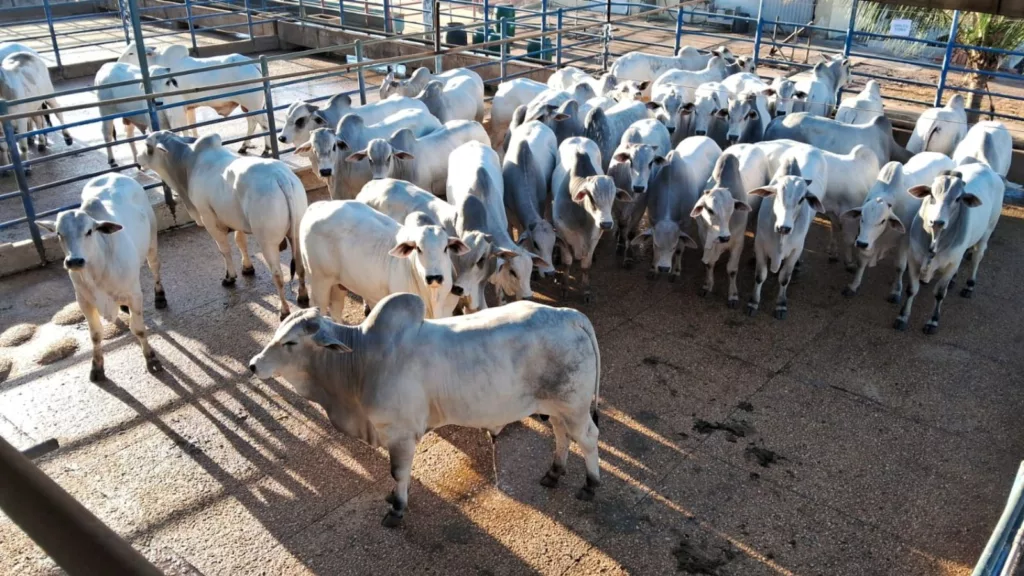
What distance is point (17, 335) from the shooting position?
23.6 feet

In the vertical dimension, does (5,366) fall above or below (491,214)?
below

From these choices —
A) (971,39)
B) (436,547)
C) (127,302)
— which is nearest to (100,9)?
(127,302)

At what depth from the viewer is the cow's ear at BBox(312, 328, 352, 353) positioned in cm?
460

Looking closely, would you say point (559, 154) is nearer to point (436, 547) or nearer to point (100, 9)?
point (436, 547)

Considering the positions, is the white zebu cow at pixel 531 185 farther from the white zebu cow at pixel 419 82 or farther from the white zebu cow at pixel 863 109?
the white zebu cow at pixel 863 109

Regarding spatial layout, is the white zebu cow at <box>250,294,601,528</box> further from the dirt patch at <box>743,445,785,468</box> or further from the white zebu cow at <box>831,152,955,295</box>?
the white zebu cow at <box>831,152,955,295</box>

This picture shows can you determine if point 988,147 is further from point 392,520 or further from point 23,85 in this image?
point 23,85

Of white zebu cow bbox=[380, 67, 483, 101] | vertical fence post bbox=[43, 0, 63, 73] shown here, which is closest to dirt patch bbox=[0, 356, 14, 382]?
white zebu cow bbox=[380, 67, 483, 101]

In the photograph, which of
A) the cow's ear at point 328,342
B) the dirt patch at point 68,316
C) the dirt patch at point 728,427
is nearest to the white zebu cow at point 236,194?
the dirt patch at point 68,316

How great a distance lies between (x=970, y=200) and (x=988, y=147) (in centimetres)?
235

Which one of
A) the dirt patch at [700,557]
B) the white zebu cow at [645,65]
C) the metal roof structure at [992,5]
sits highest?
the metal roof structure at [992,5]

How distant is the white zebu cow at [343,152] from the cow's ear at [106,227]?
235 centimetres

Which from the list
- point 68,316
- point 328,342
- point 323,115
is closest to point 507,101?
point 323,115

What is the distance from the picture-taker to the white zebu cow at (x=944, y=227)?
284 inches
